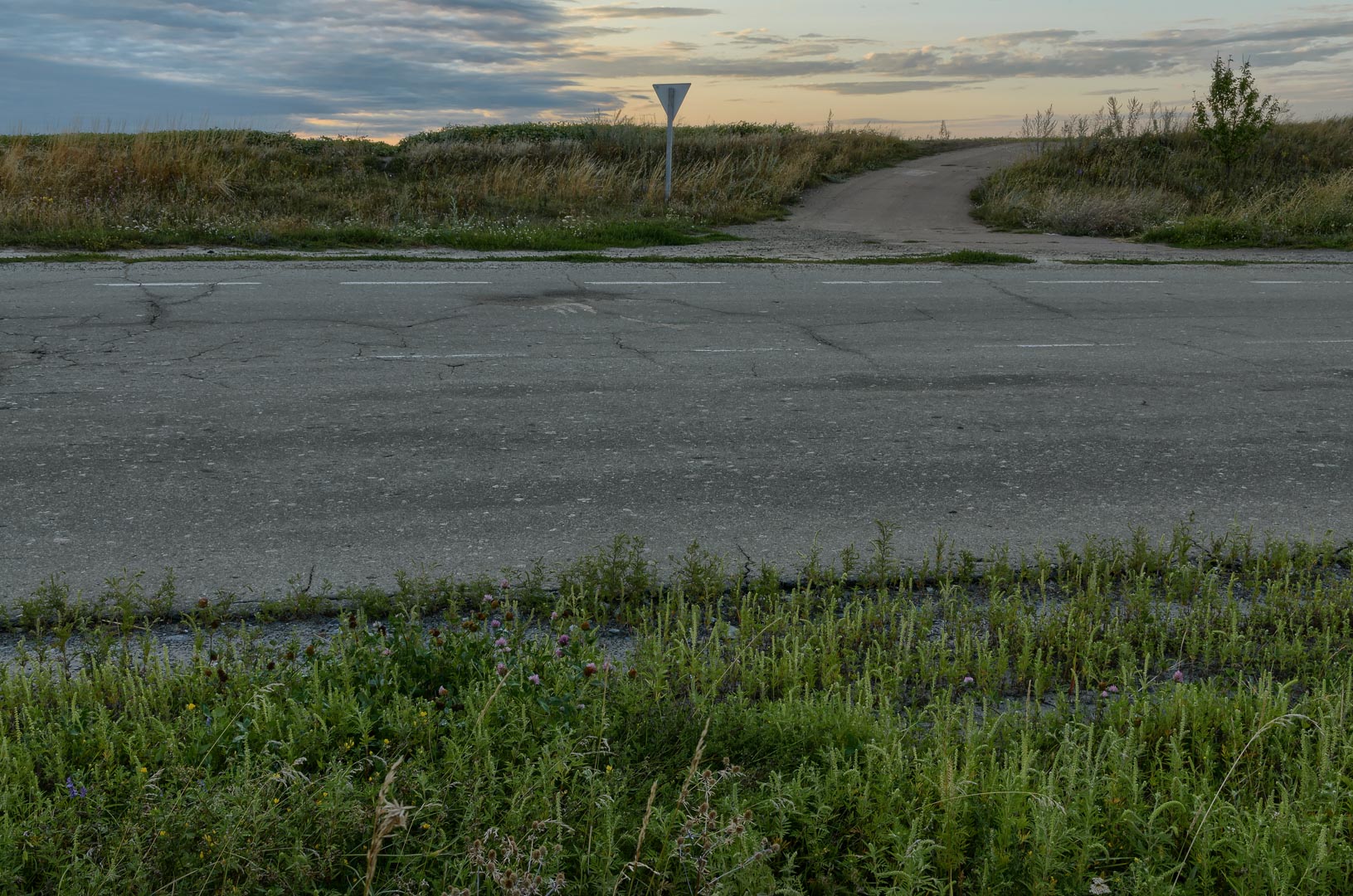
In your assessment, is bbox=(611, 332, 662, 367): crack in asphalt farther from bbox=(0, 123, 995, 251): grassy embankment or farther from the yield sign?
the yield sign

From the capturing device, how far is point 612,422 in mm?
7195

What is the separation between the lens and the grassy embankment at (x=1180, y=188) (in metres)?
19.2

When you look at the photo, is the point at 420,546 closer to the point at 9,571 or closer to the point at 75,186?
the point at 9,571

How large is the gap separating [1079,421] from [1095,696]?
377 centimetres

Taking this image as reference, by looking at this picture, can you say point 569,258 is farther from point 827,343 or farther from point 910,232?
point 910,232

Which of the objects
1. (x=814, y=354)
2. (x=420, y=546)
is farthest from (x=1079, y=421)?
(x=420, y=546)

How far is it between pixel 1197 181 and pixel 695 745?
26639 millimetres

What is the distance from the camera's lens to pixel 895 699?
3891mm

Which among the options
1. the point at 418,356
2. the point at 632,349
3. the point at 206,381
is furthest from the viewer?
the point at 632,349

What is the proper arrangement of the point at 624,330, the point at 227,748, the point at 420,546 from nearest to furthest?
the point at 227,748, the point at 420,546, the point at 624,330

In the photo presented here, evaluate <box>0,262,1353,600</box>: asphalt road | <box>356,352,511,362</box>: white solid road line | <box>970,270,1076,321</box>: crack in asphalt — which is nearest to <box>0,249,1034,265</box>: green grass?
<box>970,270,1076,321</box>: crack in asphalt

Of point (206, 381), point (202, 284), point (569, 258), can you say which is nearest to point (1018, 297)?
point (569, 258)

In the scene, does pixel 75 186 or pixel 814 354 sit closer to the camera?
pixel 814 354

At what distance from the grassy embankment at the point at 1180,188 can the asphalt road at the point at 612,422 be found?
7703 millimetres
